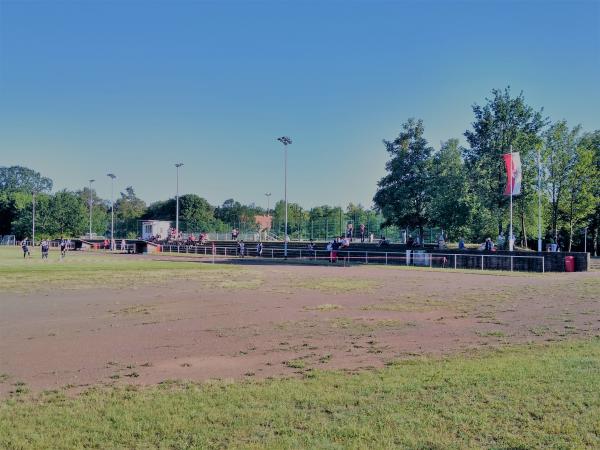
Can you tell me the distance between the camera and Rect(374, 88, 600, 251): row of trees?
146ft

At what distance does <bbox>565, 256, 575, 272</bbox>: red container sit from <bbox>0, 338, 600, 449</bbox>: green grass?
27.8 metres

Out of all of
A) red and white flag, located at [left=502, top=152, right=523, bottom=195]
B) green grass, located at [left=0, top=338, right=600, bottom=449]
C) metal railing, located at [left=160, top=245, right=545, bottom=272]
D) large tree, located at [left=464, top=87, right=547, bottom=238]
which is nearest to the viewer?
green grass, located at [left=0, top=338, right=600, bottom=449]

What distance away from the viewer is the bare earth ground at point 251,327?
29.0 feet

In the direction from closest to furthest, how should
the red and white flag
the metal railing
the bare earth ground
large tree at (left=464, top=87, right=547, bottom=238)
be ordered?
the bare earth ground < the metal railing < the red and white flag < large tree at (left=464, top=87, right=547, bottom=238)

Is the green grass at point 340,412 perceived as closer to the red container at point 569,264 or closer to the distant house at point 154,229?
the red container at point 569,264

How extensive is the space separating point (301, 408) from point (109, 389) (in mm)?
2838

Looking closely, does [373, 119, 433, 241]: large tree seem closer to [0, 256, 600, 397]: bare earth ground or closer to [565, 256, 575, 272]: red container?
[565, 256, 575, 272]: red container

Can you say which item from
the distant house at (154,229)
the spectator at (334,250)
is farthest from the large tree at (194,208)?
the spectator at (334,250)

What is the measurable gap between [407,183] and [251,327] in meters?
38.6

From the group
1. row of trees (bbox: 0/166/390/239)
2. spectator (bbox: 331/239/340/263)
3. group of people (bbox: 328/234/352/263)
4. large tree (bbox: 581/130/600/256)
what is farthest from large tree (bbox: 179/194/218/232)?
large tree (bbox: 581/130/600/256)

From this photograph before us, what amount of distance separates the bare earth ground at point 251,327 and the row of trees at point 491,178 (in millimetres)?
22778

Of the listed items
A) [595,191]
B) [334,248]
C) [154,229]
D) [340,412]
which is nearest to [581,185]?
[595,191]

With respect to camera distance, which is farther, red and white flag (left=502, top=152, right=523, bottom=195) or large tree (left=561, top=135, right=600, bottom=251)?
A: large tree (left=561, top=135, right=600, bottom=251)

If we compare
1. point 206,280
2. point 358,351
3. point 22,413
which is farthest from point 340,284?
point 22,413
